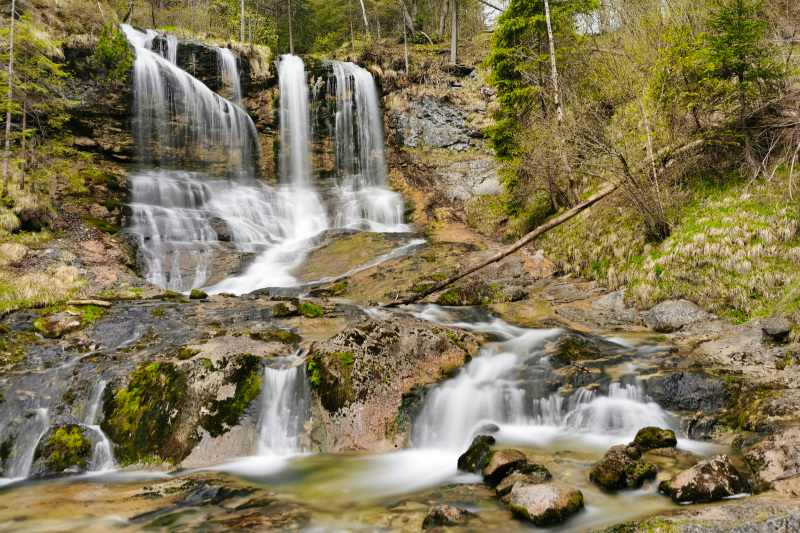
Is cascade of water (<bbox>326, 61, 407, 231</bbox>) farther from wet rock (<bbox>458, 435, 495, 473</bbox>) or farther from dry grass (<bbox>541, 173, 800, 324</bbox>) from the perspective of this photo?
A: wet rock (<bbox>458, 435, 495, 473</bbox>)

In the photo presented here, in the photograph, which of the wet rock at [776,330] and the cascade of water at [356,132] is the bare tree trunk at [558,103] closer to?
the wet rock at [776,330]

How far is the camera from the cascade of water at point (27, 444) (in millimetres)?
5543

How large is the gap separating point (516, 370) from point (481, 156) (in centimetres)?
1925

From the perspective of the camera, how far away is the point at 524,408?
6430 millimetres

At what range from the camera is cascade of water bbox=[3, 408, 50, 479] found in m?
5.54

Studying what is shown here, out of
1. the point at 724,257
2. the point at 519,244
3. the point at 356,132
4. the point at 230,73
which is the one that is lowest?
the point at 724,257

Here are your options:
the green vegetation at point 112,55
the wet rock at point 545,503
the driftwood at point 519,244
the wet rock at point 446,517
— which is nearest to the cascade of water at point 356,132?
the green vegetation at point 112,55

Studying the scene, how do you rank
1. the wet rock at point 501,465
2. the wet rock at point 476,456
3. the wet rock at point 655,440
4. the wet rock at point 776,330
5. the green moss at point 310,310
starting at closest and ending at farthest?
the wet rock at point 501,465 → the wet rock at point 655,440 → the wet rock at point 476,456 → the wet rock at point 776,330 → the green moss at point 310,310

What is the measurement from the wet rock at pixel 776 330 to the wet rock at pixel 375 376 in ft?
14.7

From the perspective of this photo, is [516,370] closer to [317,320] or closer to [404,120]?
[317,320]

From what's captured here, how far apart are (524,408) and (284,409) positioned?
3612 mm

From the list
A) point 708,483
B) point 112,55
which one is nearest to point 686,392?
point 708,483

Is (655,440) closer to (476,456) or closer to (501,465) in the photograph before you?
(501,465)

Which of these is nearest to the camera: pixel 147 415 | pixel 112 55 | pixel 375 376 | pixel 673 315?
pixel 147 415
